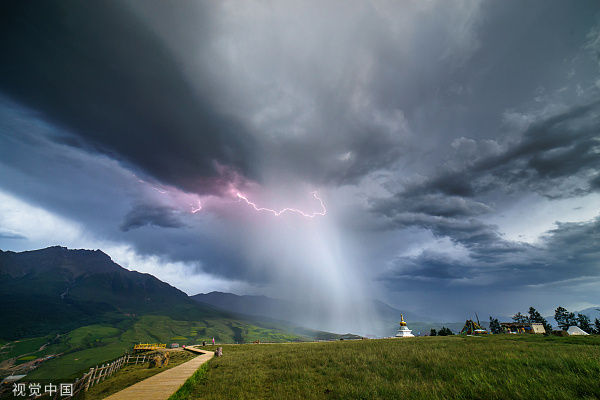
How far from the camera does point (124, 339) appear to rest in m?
184

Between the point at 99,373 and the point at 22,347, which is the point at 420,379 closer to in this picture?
the point at 99,373

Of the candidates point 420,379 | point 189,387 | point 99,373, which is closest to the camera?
point 420,379

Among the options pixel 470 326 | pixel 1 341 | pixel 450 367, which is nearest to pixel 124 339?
pixel 1 341

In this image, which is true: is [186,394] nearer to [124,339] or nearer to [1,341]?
[124,339]

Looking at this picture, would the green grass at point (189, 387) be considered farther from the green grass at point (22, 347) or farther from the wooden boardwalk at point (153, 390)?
the green grass at point (22, 347)

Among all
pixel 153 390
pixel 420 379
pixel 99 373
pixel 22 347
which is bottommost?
pixel 22 347

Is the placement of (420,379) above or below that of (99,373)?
above

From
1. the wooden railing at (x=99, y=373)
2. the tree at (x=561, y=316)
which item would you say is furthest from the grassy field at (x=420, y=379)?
the tree at (x=561, y=316)

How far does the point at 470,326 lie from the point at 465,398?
5940 centimetres

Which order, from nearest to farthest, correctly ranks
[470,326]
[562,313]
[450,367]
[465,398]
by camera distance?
[465,398] → [450,367] → [470,326] → [562,313]

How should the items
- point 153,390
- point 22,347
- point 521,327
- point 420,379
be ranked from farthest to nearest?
point 22,347 → point 521,327 → point 153,390 → point 420,379

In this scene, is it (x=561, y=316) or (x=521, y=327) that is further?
(x=561, y=316)

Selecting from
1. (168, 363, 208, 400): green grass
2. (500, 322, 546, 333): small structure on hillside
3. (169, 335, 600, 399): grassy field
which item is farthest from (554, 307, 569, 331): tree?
(168, 363, 208, 400): green grass

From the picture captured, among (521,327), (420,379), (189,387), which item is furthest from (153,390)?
(521,327)
